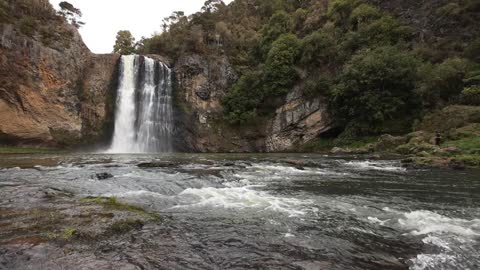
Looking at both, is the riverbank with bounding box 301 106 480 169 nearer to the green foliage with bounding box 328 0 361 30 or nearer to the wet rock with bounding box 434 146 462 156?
the wet rock with bounding box 434 146 462 156

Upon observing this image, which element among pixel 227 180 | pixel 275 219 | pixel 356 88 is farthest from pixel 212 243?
pixel 356 88

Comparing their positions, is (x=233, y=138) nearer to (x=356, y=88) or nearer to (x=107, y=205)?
(x=356, y=88)

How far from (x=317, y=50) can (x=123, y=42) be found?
132 feet

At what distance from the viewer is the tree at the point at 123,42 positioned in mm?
62594

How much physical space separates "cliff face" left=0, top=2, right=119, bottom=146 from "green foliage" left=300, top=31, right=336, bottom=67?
26.4m

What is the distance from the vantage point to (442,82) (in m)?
31.2

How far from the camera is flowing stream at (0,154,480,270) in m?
4.79

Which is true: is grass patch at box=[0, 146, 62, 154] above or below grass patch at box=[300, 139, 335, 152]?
below

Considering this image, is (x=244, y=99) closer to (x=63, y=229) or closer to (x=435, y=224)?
(x=435, y=224)

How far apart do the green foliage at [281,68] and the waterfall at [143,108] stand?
543 inches

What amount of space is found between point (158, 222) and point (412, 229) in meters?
5.11

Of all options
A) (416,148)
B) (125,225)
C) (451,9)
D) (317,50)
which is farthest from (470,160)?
(451,9)

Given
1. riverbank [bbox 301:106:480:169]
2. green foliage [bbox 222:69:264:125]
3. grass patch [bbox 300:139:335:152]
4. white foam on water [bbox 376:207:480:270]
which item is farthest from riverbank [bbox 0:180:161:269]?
green foliage [bbox 222:69:264:125]

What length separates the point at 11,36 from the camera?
114 ft
